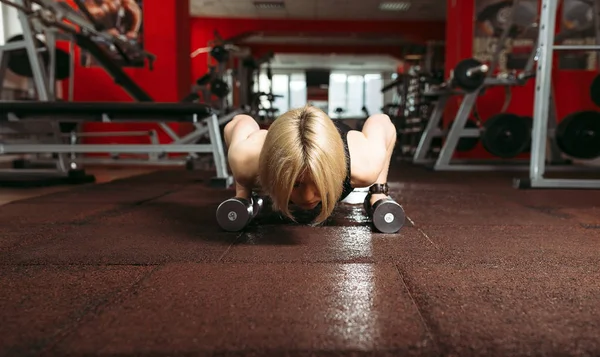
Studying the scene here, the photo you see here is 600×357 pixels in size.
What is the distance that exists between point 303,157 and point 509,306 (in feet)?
1.40

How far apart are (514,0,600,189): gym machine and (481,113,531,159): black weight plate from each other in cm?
39

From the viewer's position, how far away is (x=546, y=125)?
2213mm

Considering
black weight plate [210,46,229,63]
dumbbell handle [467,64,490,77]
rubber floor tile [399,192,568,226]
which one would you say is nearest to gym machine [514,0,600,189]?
rubber floor tile [399,192,568,226]

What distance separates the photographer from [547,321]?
65cm

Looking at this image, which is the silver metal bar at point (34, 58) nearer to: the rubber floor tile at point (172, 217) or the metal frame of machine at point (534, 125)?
the rubber floor tile at point (172, 217)

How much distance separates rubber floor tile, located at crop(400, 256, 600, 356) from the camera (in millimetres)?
574

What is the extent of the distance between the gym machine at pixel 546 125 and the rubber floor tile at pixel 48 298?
1.96 meters

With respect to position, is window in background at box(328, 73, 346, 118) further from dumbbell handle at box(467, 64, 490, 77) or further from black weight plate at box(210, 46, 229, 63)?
dumbbell handle at box(467, 64, 490, 77)

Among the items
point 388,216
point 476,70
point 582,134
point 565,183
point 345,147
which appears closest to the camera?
point 345,147

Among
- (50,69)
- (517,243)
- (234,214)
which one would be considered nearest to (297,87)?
(50,69)

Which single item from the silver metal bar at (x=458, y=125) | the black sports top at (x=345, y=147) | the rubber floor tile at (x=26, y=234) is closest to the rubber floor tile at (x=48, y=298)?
the rubber floor tile at (x=26, y=234)

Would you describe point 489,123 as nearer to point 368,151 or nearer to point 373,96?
point 368,151

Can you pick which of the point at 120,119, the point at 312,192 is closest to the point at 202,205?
the point at 120,119

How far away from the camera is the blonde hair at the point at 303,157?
0.90m
